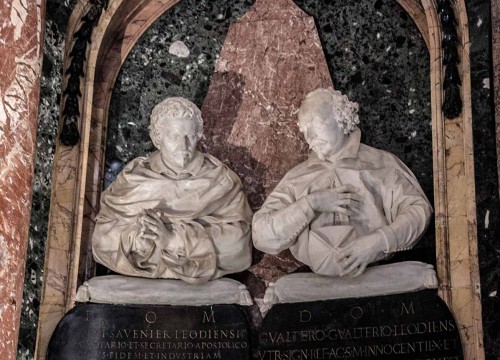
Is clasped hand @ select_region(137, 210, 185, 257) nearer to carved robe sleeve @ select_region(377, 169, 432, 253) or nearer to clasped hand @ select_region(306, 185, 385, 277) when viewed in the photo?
clasped hand @ select_region(306, 185, 385, 277)

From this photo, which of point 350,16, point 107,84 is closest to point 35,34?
point 107,84

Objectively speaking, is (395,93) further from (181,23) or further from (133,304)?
(133,304)

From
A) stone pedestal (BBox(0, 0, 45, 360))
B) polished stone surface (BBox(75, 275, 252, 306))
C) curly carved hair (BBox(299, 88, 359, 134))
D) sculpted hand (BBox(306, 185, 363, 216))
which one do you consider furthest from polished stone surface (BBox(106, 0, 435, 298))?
stone pedestal (BBox(0, 0, 45, 360))

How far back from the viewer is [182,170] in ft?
20.8

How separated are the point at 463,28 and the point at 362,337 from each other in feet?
6.53

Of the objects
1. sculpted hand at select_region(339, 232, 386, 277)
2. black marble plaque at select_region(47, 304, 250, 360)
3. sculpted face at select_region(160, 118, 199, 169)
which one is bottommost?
black marble plaque at select_region(47, 304, 250, 360)

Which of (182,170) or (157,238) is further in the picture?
(182,170)

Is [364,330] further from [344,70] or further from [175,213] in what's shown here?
[344,70]

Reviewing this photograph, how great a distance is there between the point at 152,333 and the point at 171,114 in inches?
54.8

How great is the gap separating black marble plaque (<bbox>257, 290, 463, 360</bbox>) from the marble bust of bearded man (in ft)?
1.76

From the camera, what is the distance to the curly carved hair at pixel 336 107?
20.2 feet

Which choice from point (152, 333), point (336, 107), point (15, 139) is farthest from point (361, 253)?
point (15, 139)

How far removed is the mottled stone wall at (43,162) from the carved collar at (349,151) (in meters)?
1.71

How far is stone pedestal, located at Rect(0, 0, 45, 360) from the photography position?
5867mm
